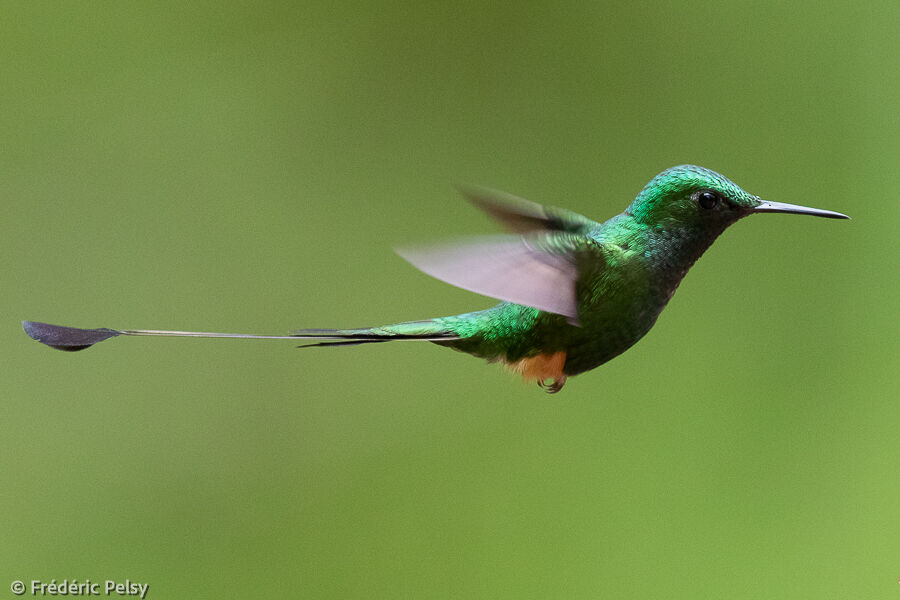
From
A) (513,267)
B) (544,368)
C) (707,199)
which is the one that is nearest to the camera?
(513,267)

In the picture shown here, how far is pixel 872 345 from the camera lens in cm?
202

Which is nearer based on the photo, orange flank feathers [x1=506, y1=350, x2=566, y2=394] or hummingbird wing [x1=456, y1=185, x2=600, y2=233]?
hummingbird wing [x1=456, y1=185, x2=600, y2=233]

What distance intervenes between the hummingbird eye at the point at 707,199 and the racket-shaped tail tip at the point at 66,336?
528 mm

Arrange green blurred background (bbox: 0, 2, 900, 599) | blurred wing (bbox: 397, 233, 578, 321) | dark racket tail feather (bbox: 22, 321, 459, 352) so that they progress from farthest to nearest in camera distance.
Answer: green blurred background (bbox: 0, 2, 900, 599), dark racket tail feather (bbox: 22, 321, 459, 352), blurred wing (bbox: 397, 233, 578, 321)

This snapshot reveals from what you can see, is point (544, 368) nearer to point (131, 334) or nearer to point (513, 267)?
point (513, 267)

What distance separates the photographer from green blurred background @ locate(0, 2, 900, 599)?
197cm

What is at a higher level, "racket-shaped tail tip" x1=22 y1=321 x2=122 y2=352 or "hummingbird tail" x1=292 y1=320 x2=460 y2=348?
"hummingbird tail" x1=292 y1=320 x2=460 y2=348

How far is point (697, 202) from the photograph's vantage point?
0.86 m

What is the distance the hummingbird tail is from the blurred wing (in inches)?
6.3

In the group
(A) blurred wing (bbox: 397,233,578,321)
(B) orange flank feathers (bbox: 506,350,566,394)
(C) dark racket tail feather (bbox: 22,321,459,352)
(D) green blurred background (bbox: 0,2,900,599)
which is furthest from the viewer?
(D) green blurred background (bbox: 0,2,900,599)

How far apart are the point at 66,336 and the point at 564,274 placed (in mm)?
429

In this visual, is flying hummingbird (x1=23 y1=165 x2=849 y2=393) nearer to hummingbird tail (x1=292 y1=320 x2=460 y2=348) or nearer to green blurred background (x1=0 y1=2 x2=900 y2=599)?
hummingbird tail (x1=292 y1=320 x2=460 y2=348)

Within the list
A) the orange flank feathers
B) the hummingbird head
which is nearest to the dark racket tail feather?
the orange flank feathers

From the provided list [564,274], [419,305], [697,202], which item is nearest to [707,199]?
[697,202]
